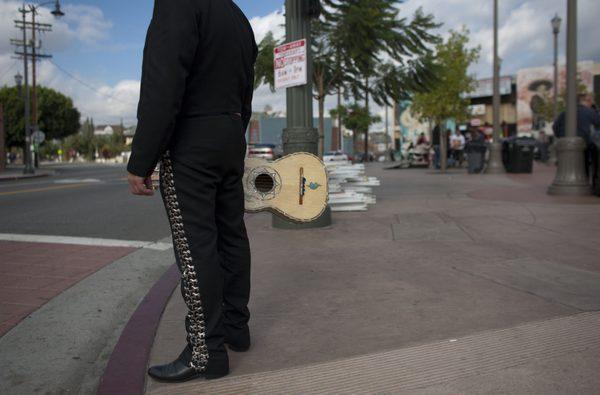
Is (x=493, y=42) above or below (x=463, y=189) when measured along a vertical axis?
above

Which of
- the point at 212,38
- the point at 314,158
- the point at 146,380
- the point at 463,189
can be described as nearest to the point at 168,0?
the point at 212,38

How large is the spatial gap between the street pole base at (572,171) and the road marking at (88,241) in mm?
6881

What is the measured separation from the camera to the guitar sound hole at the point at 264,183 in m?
3.21

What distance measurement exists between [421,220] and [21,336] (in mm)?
4781

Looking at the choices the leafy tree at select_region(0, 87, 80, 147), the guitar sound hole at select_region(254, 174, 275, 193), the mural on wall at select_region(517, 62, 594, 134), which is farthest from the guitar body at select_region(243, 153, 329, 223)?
the mural on wall at select_region(517, 62, 594, 134)

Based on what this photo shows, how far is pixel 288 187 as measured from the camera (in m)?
3.35

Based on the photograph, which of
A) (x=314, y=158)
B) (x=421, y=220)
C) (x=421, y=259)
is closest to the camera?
(x=314, y=158)

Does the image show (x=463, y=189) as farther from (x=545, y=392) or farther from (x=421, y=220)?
(x=545, y=392)

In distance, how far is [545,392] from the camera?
87.9 inches

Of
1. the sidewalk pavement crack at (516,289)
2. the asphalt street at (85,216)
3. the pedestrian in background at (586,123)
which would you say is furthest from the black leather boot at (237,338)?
the pedestrian in background at (586,123)

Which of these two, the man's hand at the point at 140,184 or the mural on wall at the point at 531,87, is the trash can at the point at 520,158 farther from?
the mural on wall at the point at 531,87

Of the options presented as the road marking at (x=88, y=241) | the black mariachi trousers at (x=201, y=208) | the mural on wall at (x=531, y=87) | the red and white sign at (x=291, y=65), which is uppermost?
the mural on wall at (x=531, y=87)

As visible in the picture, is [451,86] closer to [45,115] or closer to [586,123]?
[586,123]

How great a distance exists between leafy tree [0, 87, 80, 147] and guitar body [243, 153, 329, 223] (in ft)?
186
